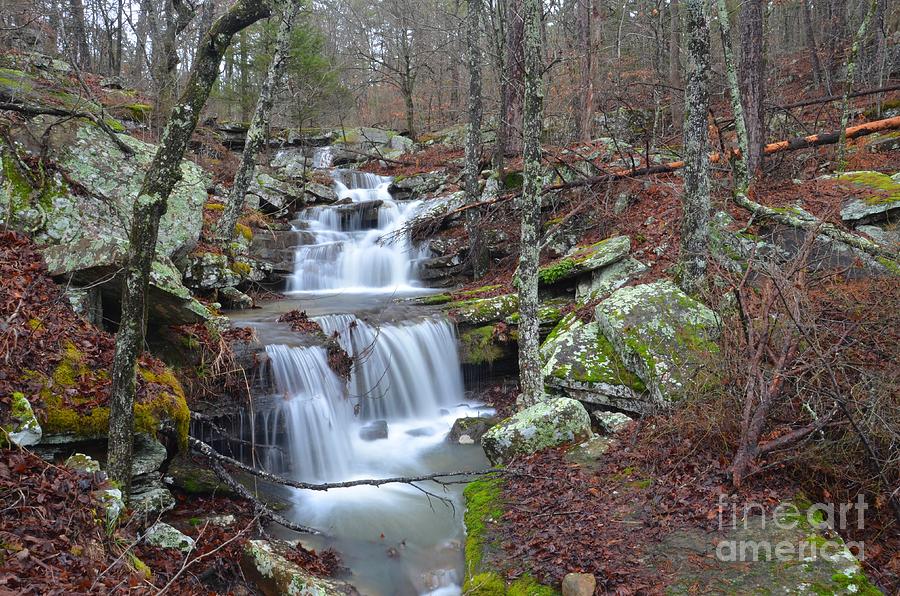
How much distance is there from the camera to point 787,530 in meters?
3.92

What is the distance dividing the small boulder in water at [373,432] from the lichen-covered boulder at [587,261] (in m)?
4.18

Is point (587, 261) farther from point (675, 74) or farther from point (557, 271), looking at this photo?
point (675, 74)

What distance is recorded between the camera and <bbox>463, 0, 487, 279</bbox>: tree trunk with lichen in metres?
12.0

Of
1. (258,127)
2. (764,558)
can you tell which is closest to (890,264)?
(764,558)

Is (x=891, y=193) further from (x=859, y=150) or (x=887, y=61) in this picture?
(x=887, y=61)

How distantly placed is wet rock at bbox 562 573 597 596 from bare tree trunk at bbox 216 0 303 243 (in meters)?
9.74

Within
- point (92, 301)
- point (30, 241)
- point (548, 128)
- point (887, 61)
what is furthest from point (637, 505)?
point (887, 61)

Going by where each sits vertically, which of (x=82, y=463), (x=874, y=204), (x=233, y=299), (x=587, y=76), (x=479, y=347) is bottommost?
(x=479, y=347)

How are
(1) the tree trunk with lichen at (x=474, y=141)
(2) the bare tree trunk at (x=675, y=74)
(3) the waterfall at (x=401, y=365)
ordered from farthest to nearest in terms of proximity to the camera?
1. (2) the bare tree trunk at (x=675, y=74)
2. (1) the tree trunk with lichen at (x=474, y=141)
3. (3) the waterfall at (x=401, y=365)

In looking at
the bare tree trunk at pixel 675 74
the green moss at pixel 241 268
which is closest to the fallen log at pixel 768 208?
the green moss at pixel 241 268

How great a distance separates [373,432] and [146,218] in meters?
5.05

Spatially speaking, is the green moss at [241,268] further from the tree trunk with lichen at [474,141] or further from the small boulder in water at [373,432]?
the tree trunk with lichen at [474,141]

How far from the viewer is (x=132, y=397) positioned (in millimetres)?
4262

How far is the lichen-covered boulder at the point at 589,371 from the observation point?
22.5 feet
